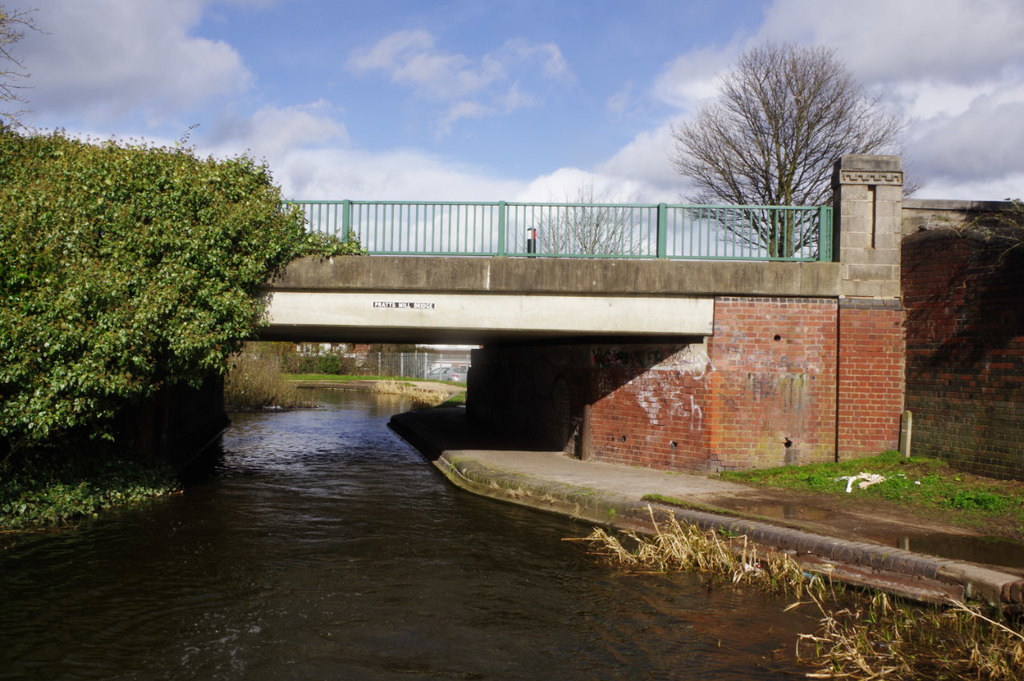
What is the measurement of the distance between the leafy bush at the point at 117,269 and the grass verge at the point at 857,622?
662 centimetres

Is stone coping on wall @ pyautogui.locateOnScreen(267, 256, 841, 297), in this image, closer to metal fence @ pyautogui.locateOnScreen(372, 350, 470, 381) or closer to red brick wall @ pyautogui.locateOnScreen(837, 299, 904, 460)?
red brick wall @ pyautogui.locateOnScreen(837, 299, 904, 460)

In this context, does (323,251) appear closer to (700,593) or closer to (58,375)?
(58,375)

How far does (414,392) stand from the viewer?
4178cm

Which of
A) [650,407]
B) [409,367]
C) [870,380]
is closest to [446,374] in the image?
[409,367]

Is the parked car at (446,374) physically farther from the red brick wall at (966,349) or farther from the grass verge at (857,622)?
the grass verge at (857,622)

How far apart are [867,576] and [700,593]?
1666 mm

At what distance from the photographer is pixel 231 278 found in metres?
11.9

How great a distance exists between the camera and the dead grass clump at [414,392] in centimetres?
3812

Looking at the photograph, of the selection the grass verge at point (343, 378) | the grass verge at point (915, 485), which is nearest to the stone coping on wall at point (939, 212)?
the grass verge at point (915, 485)

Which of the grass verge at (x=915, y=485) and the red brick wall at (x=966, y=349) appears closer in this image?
the grass verge at (x=915, y=485)

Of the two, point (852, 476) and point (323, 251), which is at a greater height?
point (323, 251)

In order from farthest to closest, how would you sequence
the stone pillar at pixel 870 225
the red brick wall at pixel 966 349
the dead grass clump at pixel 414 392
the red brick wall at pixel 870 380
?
the dead grass clump at pixel 414 392 < the stone pillar at pixel 870 225 < the red brick wall at pixel 870 380 < the red brick wall at pixel 966 349

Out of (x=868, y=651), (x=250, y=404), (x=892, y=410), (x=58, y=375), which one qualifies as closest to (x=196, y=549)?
(x=58, y=375)

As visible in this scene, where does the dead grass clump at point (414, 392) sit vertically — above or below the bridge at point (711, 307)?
below
